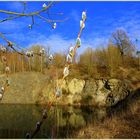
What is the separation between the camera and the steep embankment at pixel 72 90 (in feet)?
145

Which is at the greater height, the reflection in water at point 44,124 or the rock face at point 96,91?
the rock face at point 96,91

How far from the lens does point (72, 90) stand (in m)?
47.5

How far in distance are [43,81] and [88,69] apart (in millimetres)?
6854

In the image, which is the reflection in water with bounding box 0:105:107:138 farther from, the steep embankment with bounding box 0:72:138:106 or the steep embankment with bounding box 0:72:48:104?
the steep embankment with bounding box 0:72:48:104

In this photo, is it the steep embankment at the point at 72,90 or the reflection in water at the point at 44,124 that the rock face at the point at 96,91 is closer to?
the steep embankment at the point at 72,90

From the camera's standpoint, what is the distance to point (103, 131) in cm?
1091

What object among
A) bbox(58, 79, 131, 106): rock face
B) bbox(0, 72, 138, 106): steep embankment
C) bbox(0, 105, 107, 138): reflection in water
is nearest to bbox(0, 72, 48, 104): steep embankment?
bbox(0, 72, 138, 106): steep embankment

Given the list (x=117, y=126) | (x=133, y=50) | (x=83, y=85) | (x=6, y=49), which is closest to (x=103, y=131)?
(x=117, y=126)

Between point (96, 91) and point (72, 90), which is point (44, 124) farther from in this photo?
point (72, 90)

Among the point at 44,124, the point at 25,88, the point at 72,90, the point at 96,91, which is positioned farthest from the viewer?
the point at 25,88

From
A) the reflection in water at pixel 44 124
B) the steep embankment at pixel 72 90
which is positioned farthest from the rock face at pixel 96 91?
the reflection in water at pixel 44 124

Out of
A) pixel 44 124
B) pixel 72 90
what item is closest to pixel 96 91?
pixel 72 90

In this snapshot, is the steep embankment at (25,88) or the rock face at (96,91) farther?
the steep embankment at (25,88)

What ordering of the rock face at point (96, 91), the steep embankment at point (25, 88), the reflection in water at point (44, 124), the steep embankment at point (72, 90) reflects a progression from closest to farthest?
1. the reflection in water at point (44, 124)
2. the rock face at point (96, 91)
3. the steep embankment at point (72, 90)
4. the steep embankment at point (25, 88)
